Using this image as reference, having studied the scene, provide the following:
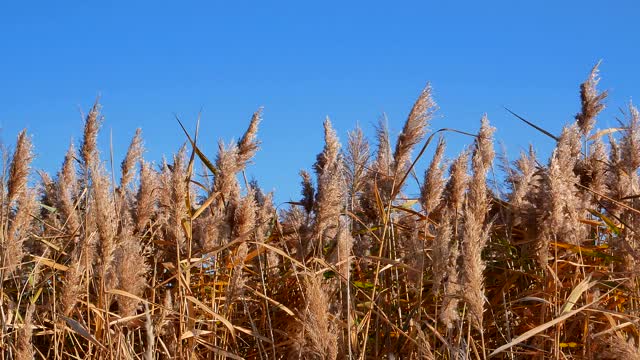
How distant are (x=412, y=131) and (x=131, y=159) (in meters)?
1.84

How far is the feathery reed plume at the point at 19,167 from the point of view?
392cm

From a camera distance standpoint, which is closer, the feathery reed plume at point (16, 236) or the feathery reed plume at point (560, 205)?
the feathery reed plume at point (560, 205)

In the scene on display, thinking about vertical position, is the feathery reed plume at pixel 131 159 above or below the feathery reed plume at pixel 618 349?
above

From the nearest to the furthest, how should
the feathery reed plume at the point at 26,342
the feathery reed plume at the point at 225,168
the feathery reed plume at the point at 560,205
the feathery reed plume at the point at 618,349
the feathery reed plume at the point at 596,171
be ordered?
the feathery reed plume at the point at 618,349 → the feathery reed plume at the point at 26,342 → the feathery reed plume at the point at 560,205 → the feathery reed plume at the point at 225,168 → the feathery reed plume at the point at 596,171

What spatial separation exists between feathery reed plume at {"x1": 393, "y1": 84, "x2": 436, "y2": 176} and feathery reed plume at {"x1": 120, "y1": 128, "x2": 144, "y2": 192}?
1.71 meters

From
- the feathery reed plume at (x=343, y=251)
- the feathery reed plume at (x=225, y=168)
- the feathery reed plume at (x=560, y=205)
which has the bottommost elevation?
the feathery reed plume at (x=343, y=251)

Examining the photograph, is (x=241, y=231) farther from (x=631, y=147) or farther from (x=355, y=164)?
(x=631, y=147)

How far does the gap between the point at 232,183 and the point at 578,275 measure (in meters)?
1.69

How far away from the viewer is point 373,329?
12.4 feet

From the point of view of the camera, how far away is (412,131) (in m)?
3.56

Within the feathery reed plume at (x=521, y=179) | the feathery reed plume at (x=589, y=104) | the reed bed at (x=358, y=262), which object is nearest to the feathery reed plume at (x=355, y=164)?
the reed bed at (x=358, y=262)

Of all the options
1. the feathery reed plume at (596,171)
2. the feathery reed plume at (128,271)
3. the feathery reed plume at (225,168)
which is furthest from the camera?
the feathery reed plume at (596,171)

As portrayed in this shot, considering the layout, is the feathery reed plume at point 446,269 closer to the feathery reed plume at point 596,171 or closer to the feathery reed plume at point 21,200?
the feathery reed plume at point 596,171

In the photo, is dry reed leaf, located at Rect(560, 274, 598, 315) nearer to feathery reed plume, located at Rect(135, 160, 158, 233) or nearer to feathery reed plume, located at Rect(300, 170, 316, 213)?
feathery reed plume, located at Rect(300, 170, 316, 213)
